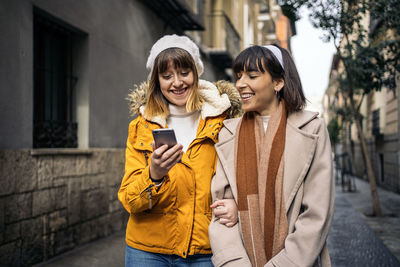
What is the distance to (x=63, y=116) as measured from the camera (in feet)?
21.1

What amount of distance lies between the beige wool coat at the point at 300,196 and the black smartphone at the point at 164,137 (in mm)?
330

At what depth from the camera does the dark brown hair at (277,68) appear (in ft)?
7.05

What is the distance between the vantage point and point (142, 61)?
8836 mm

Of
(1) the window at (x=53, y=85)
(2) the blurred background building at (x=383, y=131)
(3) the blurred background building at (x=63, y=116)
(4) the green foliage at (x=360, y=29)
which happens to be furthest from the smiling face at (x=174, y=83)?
(2) the blurred background building at (x=383, y=131)

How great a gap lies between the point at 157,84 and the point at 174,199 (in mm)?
743

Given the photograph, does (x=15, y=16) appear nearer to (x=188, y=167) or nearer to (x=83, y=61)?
(x=83, y=61)

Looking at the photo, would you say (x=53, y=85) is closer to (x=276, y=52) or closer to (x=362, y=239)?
(x=276, y=52)

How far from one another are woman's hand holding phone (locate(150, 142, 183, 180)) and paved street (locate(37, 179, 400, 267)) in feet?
11.8

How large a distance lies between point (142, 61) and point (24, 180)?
462 centimetres

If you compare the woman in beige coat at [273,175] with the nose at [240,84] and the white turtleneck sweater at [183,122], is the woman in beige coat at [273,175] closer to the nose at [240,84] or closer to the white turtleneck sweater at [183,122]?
the nose at [240,84]

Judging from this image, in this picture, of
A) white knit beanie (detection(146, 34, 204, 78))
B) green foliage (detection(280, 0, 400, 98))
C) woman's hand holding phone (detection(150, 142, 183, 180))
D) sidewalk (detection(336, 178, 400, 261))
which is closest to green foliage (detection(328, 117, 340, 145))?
sidewalk (detection(336, 178, 400, 261))

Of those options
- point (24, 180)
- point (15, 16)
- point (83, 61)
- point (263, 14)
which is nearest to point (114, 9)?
point (83, 61)

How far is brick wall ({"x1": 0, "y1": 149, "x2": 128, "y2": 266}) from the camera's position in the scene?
4641mm

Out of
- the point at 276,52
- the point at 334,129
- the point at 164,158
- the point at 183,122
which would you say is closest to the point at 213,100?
the point at 183,122
